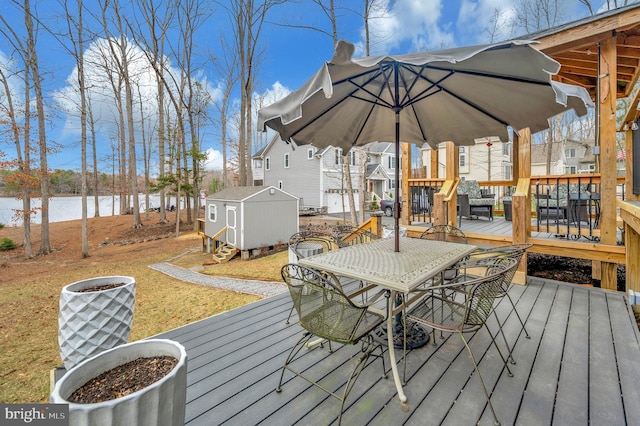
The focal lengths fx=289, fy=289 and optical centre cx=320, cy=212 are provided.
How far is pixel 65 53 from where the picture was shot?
11.0m

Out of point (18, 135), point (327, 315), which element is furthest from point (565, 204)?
point (18, 135)

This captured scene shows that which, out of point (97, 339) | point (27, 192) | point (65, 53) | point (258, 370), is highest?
point (65, 53)

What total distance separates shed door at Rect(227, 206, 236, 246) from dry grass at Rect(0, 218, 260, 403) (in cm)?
275

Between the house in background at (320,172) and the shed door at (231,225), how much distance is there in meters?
9.85

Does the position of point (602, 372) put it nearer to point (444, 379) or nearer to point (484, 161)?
point (444, 379)

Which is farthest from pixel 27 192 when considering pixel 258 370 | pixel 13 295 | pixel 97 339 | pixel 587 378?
pixel 587 378

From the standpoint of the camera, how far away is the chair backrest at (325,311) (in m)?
1.77

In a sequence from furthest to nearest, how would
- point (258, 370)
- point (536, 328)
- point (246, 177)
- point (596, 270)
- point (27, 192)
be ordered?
point (246, 177)
point (27, 192)
point (596, 270)
point (536, 328)
point (258, 370)

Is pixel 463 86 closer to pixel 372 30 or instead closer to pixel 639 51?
pixel 639 51

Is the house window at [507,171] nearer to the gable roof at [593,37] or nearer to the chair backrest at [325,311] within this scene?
the gable roof at [593,37]

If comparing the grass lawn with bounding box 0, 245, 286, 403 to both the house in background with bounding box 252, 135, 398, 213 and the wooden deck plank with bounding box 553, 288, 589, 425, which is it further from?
the house in background with bounding box 252, 135, 398, 213

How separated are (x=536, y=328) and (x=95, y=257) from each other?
48.9ft

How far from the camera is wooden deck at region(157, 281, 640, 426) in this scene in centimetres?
173

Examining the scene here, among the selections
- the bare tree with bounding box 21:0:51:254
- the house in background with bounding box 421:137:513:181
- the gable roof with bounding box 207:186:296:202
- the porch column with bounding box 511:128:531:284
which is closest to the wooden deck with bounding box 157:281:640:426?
the porch column with bounding box 511:128:531:284
